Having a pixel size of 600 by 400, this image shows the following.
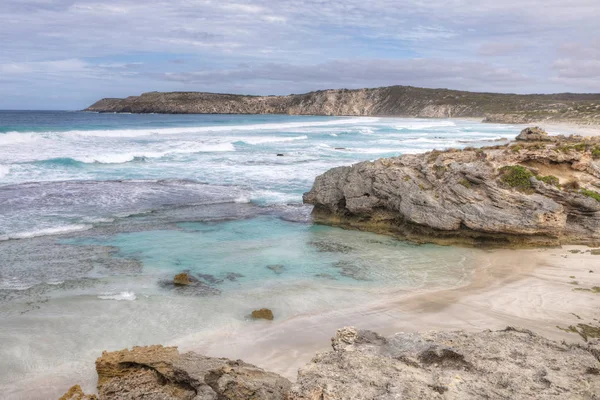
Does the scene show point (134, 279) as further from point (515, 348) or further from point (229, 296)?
point (515, 348)

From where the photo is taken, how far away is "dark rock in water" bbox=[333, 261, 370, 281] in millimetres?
12906

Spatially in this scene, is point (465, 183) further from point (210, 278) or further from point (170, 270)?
point (170, 270)

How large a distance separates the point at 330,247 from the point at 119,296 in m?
6.50

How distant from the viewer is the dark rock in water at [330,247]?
15130 millimetres

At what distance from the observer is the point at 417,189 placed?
52.4 feet

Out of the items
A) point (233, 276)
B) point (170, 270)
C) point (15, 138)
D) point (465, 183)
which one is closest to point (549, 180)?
point (465, 183)

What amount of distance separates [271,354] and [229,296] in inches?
116

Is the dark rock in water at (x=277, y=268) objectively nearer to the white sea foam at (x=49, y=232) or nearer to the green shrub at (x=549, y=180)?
the white sea foam at (x=49, y=232)

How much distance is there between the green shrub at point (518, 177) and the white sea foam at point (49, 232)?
1364 cm

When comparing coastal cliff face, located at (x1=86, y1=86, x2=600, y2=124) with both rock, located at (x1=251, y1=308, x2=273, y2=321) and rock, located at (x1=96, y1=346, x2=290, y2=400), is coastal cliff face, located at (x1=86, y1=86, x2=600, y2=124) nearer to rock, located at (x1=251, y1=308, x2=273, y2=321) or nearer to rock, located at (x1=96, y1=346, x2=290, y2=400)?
rock, located at (x1=251, y1=308, x2=273, y2=321)

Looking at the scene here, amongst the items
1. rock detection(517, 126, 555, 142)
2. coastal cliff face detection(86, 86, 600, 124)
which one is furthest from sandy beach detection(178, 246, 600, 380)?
coastal cliff face detection(86, 86, 600, 124)

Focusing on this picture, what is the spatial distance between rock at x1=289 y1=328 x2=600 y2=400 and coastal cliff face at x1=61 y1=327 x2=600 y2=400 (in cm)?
1

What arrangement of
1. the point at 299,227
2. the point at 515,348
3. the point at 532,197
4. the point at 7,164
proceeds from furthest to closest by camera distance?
1. the point at 7,164
2. the point at 299,227
3. the point at 532,197
4. the point at 515,348

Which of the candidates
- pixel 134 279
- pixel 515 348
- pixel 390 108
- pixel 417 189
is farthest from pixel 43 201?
pixel 390 108
